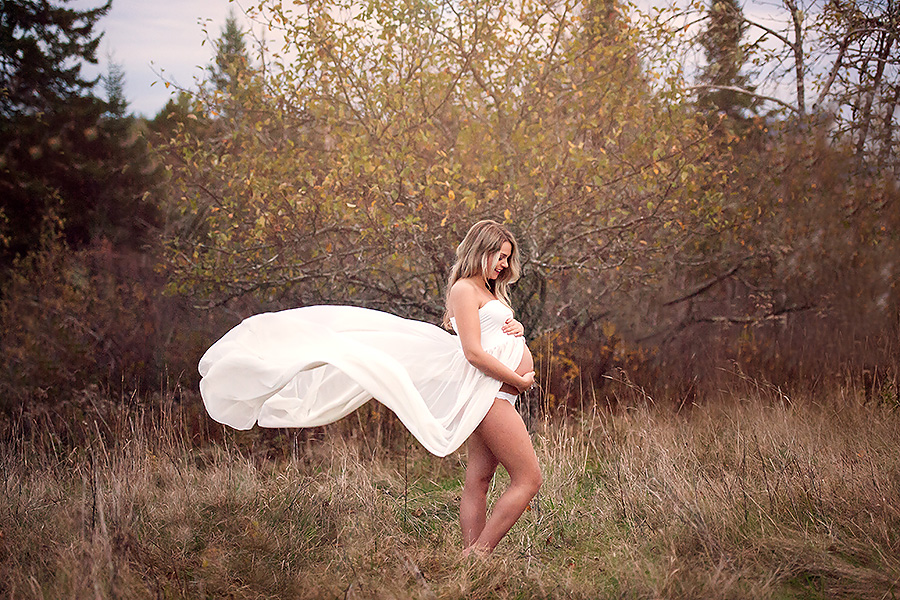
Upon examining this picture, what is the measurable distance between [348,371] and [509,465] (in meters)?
0.82

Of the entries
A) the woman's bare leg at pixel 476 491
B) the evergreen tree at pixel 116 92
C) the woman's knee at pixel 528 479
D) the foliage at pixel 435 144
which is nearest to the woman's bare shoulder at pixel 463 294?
the woman's bare leg at pixel 476 491

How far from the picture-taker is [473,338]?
3.06 meters

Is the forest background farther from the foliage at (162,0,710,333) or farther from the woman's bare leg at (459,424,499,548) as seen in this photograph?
the woman's bare leg at (459,424,499,548)

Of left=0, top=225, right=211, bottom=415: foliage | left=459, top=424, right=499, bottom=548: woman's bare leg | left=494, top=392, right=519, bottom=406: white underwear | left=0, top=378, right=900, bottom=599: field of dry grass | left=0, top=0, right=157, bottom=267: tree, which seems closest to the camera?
left=0, top=378, right=900, bottom=599: field of dry grass

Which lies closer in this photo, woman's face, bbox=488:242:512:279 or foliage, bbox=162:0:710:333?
woman's face, bbox=488:242:512:279

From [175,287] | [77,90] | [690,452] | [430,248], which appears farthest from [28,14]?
[690,452]

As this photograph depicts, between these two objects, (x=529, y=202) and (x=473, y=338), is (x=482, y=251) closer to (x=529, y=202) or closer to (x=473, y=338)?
(x=473, y=338)

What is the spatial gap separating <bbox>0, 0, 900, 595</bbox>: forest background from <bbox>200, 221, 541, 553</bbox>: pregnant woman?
3.58 feet

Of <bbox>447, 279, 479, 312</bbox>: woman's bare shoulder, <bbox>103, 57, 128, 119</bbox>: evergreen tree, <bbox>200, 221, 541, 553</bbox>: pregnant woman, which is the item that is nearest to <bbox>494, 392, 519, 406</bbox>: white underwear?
<bbox>200, 221, 541, 553</bbox>: pregnant woman

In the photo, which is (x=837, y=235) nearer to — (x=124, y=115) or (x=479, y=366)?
(x=479, y=366)

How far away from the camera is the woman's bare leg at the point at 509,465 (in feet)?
10.1

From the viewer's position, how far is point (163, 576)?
10.1 feet

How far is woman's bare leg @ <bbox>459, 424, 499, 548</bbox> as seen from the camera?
10.8 ft

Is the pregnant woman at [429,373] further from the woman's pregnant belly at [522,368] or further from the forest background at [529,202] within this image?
the forest background at [529,202]
